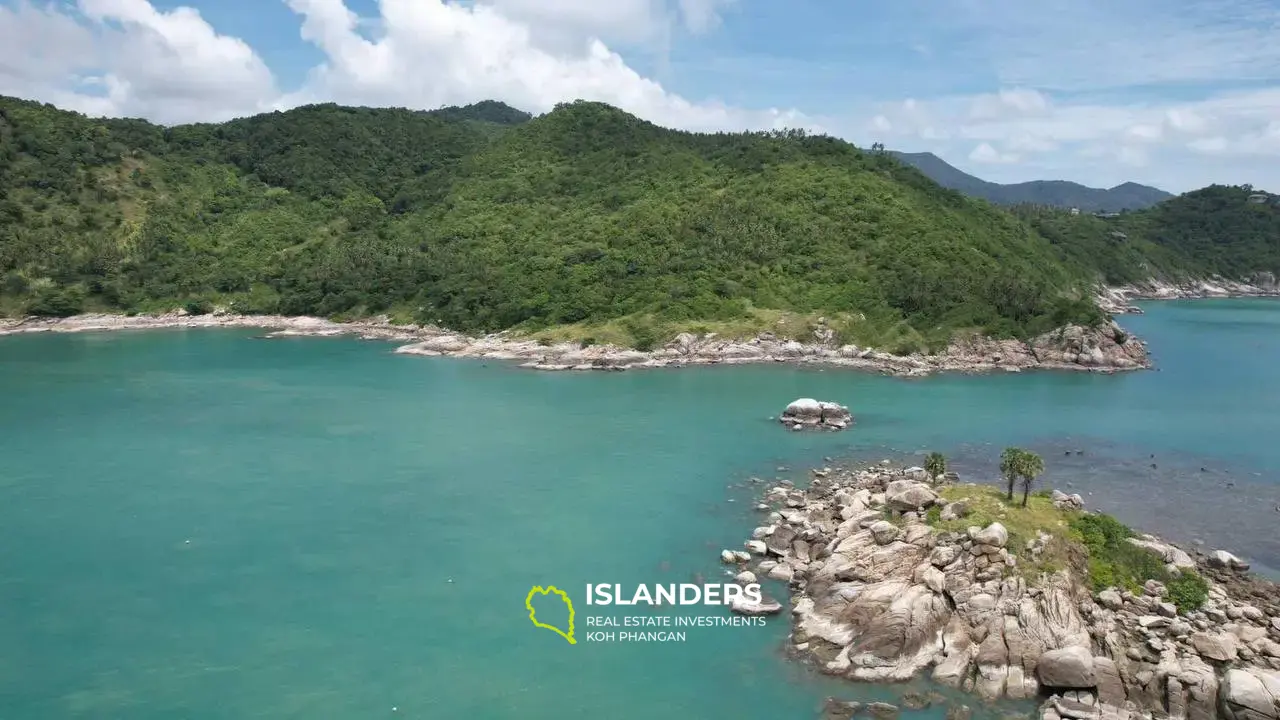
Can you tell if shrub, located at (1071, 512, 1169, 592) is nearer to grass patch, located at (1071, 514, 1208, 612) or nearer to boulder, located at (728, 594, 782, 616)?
grass patch, located at (1071, 514, 1208, 612)

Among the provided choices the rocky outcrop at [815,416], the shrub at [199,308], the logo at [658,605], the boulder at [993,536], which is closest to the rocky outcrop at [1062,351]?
the rocky outcrop at [815,416]

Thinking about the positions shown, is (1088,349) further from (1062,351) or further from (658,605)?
(658,605)

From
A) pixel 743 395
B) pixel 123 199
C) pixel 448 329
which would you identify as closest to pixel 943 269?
pixel 743 395

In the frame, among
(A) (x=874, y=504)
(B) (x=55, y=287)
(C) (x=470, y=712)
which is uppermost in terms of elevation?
(B) (x=55, y=287)

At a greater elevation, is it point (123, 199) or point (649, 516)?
point (123, 199)

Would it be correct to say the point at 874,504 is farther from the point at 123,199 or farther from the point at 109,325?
the point at 123,199
